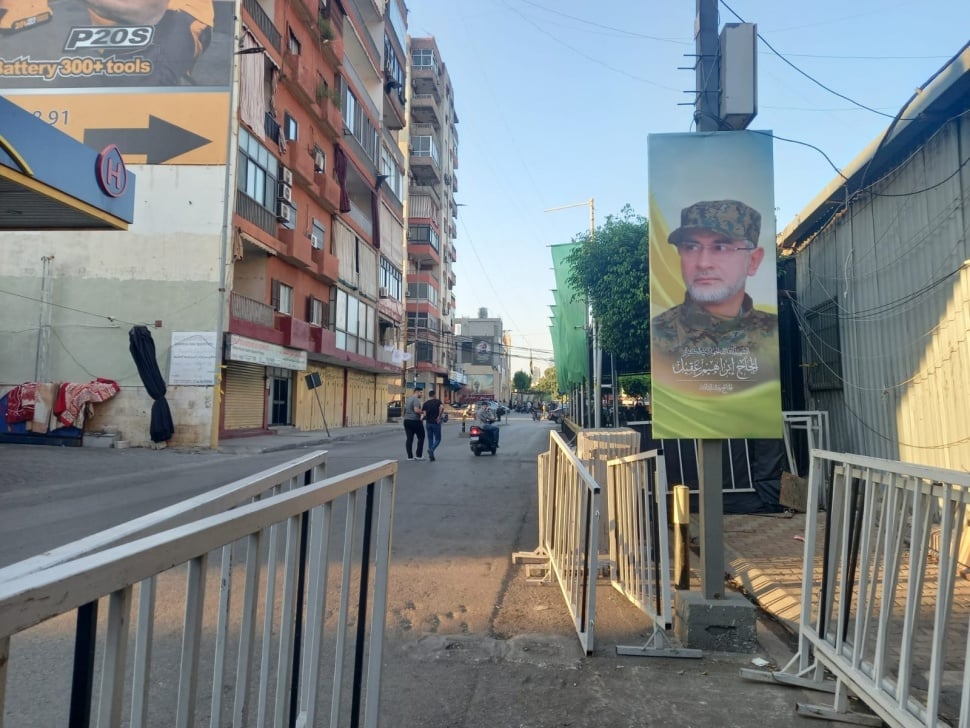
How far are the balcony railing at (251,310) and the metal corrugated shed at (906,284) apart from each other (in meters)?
16.5

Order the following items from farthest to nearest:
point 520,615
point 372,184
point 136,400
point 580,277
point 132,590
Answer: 1. point 372,184
2. point 136,400
3. point 580,277
4. point 520,615
5. point 132,590

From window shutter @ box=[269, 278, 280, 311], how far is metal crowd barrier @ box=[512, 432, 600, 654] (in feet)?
62.8

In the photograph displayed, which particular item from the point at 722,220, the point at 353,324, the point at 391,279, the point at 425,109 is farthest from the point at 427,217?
the point at 722,220

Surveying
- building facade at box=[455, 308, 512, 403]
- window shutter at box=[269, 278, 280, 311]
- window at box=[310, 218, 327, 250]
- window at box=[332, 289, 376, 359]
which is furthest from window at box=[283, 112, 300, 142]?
building facade at box=[455, 308, 512, 403]

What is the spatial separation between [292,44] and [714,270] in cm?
2465

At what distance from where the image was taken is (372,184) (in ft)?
115

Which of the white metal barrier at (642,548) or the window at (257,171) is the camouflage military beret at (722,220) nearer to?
the white metal barrier at (642,548)

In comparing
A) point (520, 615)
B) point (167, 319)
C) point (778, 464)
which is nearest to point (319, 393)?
point (167, 319)

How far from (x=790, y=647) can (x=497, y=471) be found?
9.70m

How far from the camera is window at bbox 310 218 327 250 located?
27344 millimetres

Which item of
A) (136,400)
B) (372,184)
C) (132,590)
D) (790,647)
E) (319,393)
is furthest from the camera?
(372,184)

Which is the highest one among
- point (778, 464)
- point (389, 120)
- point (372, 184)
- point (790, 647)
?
point (389, 120)

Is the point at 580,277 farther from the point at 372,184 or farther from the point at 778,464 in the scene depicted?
the point at 372,184

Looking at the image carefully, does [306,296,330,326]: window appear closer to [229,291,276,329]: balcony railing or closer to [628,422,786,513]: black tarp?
[229,291,276,329]: balcony railing
